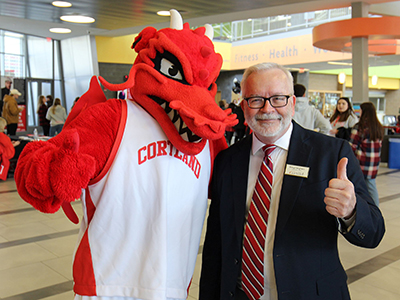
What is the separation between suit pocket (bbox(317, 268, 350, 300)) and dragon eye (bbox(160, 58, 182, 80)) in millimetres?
1005

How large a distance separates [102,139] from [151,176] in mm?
230

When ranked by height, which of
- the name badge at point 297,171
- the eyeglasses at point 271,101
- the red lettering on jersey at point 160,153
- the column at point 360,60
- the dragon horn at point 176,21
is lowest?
the name badge at point 297,171

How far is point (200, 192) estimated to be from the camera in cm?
173

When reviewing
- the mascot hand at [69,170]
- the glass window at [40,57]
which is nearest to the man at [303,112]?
the mascot hand at [69,170]

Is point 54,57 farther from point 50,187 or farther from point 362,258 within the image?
point 50,187

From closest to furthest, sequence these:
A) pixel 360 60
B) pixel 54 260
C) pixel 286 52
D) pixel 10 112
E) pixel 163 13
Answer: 1. pixel 54 260
2. pixel 163 13
3. pixel 360 60
4. pixel 10 112
5. pixel 286 52

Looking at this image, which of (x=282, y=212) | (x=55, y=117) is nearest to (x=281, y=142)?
(x=282, y=212)

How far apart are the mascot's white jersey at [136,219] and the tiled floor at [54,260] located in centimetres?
178

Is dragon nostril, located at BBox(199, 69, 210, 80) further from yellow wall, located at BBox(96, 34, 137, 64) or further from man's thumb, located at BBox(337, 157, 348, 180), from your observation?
yellow wall, located at BBox(96, 34, 137, 64)

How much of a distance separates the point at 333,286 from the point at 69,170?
115 cm

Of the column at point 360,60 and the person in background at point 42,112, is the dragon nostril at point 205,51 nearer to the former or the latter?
the column at point 360,60

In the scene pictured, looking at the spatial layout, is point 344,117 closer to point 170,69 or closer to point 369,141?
point 369,141

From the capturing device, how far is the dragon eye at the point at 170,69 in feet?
5.24

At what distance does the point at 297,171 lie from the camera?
1.71 m
